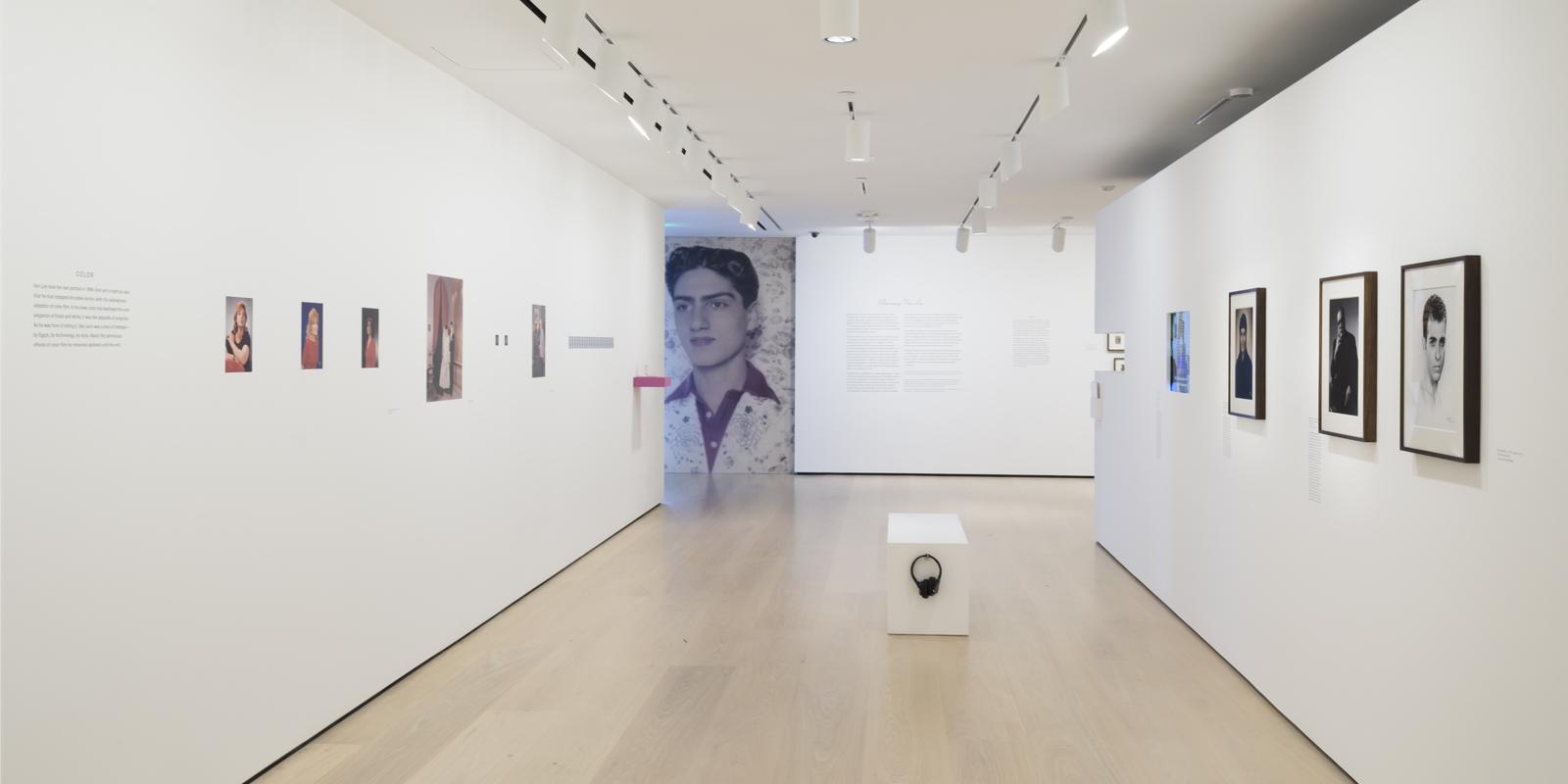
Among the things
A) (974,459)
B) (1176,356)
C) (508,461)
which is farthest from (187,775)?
(974,459)

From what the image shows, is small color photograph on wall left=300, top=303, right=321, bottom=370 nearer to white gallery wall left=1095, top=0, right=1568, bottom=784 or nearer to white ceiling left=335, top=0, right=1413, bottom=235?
white ceiling left=335, top=0, right=1413, bottom=235

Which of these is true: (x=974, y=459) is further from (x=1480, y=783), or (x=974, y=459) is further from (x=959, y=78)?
(x=1480, y=783)

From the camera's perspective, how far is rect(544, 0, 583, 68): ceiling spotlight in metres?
4.28

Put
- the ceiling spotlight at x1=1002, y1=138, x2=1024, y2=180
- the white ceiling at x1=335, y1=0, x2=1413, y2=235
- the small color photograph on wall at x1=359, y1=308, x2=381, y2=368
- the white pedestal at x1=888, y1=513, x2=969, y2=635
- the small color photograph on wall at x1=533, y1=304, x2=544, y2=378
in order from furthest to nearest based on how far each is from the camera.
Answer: the small color photograph on wall at x1=533, y1=304, x2=544, y2=378, the ceiling spotlight at x1=1002, y1=138, x2=1024, y2=180, the white pedestal at x1=888, y1=513, x2=969, y2=635, the small color photograph on wall at x1=359, y1=308, x2=381, y2=368, the white ceiling at x1=335, y1=0, x2=1413, y2=235

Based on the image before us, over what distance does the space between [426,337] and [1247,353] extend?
4.20m

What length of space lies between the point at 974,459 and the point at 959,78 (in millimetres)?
9118

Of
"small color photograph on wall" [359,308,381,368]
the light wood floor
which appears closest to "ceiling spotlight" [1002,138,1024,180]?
the light wood floor

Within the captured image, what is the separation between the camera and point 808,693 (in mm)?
5156

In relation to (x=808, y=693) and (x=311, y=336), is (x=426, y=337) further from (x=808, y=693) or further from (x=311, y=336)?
(x=808, y=693)

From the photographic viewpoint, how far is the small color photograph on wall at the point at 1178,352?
6.55 meters

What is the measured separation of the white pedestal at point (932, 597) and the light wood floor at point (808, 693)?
11cm

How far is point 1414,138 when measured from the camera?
12.1ft

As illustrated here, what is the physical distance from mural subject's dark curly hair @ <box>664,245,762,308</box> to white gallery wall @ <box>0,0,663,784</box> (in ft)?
27.0

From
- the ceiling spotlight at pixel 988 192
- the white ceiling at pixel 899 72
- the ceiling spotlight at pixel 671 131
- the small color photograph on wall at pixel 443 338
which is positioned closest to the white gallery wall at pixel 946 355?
the white ceiling at pixel 899 72
